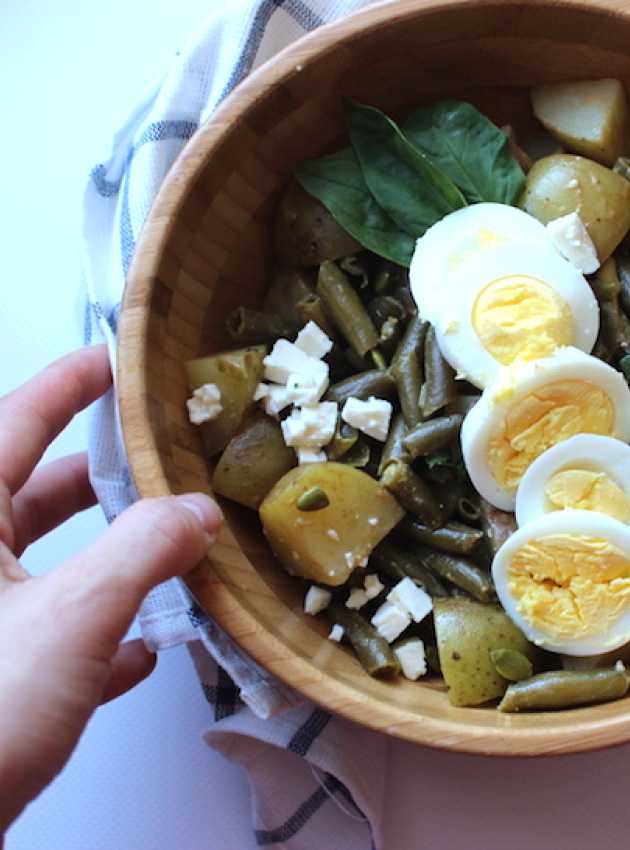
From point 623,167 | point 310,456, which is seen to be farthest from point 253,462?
point 623,167

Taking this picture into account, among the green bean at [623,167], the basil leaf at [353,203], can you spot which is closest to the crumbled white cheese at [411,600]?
the basil leaf at [353,203]

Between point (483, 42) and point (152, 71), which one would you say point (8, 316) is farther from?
point (483, 42)

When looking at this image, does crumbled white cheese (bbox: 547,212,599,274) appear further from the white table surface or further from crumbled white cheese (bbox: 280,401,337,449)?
the white table surface

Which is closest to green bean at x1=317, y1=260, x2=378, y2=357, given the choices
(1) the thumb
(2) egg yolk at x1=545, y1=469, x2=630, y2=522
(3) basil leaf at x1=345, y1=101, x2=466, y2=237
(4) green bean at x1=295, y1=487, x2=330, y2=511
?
(3) basil leaf at x1=345, y1=101, x2=466, y2=237

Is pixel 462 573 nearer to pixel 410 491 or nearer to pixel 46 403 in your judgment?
pixel 410 491

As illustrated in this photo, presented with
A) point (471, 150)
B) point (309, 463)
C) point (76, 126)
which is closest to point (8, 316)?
point (76, 126)

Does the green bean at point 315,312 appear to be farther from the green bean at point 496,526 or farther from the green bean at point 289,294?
the green bean at point 496,526
